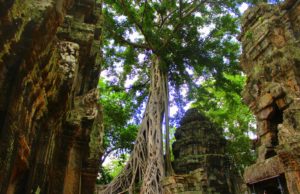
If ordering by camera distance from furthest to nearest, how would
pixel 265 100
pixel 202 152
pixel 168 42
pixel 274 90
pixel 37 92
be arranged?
1. pixel 168 42
2. pixel 202 152
3. pixel 265 100
4. pixel 274 90
5. pixel 37 92

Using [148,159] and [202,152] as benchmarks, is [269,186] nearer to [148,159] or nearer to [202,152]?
[202,152]

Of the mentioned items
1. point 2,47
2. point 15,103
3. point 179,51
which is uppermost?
point 179,51

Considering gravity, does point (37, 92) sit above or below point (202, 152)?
below

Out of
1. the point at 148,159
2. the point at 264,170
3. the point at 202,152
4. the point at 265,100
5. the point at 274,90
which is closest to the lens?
the point at 264,170

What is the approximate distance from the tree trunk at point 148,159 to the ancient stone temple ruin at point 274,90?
300 cm

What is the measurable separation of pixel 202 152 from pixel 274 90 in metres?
3.83

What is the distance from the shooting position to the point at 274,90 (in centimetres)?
672

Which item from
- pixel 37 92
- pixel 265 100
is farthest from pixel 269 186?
pixel 37 92

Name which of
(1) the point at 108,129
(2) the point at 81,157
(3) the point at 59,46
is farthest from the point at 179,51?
(3) the point at 59,46

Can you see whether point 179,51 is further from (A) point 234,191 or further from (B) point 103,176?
(B) point 103,176

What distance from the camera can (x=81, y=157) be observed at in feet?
10.1

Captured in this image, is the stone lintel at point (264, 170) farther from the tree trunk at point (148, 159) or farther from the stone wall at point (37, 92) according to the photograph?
the stone wall at point (37, 92)

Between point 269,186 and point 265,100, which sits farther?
point 265,100

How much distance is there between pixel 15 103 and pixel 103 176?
13817 millimetres
